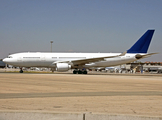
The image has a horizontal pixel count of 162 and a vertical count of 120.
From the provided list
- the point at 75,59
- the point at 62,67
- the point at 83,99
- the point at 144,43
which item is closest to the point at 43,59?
the point at 62,67

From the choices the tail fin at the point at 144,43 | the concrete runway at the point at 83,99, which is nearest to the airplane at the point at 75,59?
the tail fin at the point at 144,43

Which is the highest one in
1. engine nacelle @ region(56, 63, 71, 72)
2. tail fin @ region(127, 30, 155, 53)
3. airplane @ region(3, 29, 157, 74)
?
tail fin @ region(127, 30, 155, 53)

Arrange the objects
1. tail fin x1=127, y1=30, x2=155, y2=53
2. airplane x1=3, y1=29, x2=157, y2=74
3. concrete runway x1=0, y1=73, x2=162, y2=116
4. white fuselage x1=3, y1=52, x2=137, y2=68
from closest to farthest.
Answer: concrete runway x1=0, y1=73, x2=162, y2=116 < airplane x1=3, y1=29, x2=157, y2=74 < white fuselage x1=3, y1=52, x2=137, y2=68 < tail fin x1=127, y1=30, x2=155, y2=53

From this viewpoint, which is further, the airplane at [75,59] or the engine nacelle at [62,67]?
the airplane at [75,59]

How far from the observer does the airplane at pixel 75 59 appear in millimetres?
39312

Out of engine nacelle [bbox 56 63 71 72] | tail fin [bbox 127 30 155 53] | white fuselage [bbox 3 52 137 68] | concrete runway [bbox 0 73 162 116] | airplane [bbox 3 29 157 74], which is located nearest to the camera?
concrete runway [bbox 0 73 162 116]

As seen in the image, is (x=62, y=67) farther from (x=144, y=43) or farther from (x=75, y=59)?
(x=144, y=43)

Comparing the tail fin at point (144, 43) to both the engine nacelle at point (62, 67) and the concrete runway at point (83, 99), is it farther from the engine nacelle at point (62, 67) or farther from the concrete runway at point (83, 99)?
the concrete runway at point (83, 99)

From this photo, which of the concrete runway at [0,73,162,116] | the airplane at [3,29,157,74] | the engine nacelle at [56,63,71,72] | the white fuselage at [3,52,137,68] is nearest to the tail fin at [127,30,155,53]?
the airplane at [3,29,157,74]

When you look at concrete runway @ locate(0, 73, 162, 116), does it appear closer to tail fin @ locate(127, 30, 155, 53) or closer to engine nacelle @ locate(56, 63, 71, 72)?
engine nacelle @ locate(56, 63, 71, 72)

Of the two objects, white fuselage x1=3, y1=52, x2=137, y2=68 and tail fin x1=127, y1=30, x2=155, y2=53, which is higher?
tail fin x1=127, y1=30, x2=155, y2=53

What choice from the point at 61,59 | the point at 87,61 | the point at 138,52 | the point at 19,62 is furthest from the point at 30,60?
the point at 138,52

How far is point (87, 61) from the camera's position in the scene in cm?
3984

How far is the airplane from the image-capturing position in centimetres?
3931
